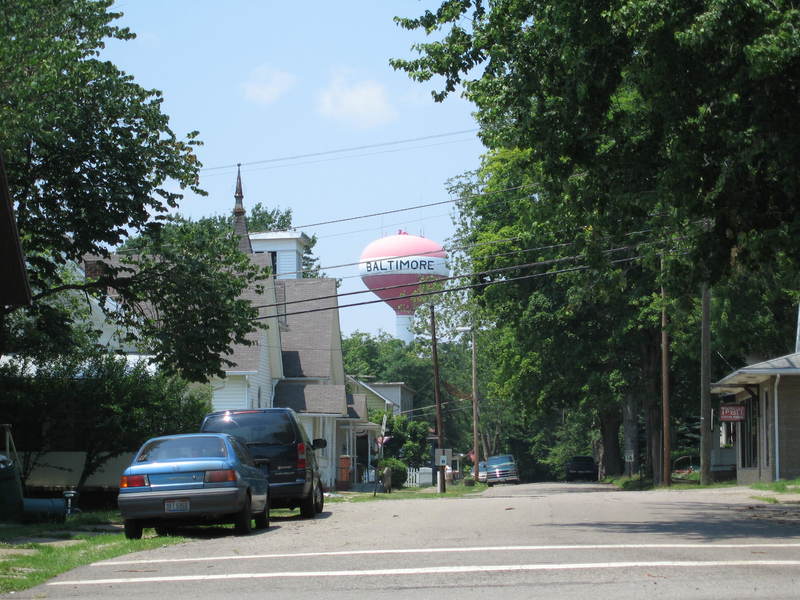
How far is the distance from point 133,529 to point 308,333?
3182cm

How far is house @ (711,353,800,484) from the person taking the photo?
31.4 m

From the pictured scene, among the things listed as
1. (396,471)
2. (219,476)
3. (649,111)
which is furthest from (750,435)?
(219,476)

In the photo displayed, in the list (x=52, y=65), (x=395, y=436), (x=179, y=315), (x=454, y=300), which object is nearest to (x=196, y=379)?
(x=179, y=315)

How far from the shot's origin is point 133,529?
14789mm

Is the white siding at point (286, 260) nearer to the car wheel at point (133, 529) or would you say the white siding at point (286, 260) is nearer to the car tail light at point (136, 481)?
the car wheel at point (133, 529)

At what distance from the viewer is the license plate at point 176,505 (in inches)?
569

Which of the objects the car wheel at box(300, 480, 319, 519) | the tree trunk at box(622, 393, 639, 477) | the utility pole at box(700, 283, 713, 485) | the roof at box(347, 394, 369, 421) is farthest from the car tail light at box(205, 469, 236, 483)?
the tree trunk at box(622, 393, 639, 477)

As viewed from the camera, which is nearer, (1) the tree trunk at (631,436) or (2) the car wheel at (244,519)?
(2) the car wheel at (244,519)

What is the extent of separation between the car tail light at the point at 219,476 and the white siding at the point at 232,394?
23.7 meters

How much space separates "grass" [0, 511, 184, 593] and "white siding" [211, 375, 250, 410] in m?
18.4

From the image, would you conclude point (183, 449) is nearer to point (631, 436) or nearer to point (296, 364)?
point (296, 364)

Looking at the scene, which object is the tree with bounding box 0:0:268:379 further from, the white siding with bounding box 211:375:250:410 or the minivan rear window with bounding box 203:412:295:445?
the white siding with bounding box 211:375:250:410

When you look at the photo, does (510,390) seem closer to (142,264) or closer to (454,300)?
(454,300)

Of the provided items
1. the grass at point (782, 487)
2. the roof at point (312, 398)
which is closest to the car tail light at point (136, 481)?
the grass at point (782, 487)
